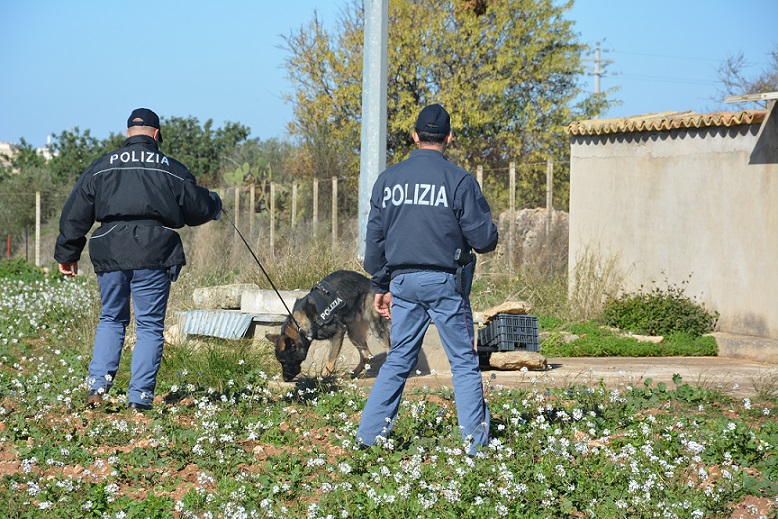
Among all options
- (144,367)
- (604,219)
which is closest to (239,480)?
(144,367)

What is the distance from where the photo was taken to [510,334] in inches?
372

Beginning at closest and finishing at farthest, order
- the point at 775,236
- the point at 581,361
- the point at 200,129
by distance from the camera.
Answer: the point at 581,361
the point at 775,236
the point at 200,129

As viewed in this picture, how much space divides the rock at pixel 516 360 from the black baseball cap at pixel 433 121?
400 centimetres

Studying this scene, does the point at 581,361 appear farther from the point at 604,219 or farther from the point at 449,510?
the point at 449,510

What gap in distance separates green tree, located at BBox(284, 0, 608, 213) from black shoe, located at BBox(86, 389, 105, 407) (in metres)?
16.7

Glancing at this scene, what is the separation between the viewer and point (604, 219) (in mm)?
13625

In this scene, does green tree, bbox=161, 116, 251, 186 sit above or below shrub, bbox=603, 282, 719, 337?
above

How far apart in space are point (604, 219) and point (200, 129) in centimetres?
2324

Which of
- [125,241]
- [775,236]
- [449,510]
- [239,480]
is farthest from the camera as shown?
[775,236]

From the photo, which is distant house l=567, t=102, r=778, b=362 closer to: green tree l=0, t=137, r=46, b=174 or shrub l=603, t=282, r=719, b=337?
shrub l=603, t=282, r=719, b=337

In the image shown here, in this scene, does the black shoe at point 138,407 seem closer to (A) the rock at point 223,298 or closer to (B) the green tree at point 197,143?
(A) the rock at point 223,298

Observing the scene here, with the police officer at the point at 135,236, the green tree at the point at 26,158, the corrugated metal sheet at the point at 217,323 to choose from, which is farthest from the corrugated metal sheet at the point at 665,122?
the green tree at the point at 26,158

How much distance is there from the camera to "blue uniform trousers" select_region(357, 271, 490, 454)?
5562 mm

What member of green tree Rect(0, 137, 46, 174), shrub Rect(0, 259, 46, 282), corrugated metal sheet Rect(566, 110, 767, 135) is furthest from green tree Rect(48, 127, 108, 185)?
corrugated metal sheet Rect(566, 110, 767, 135)
